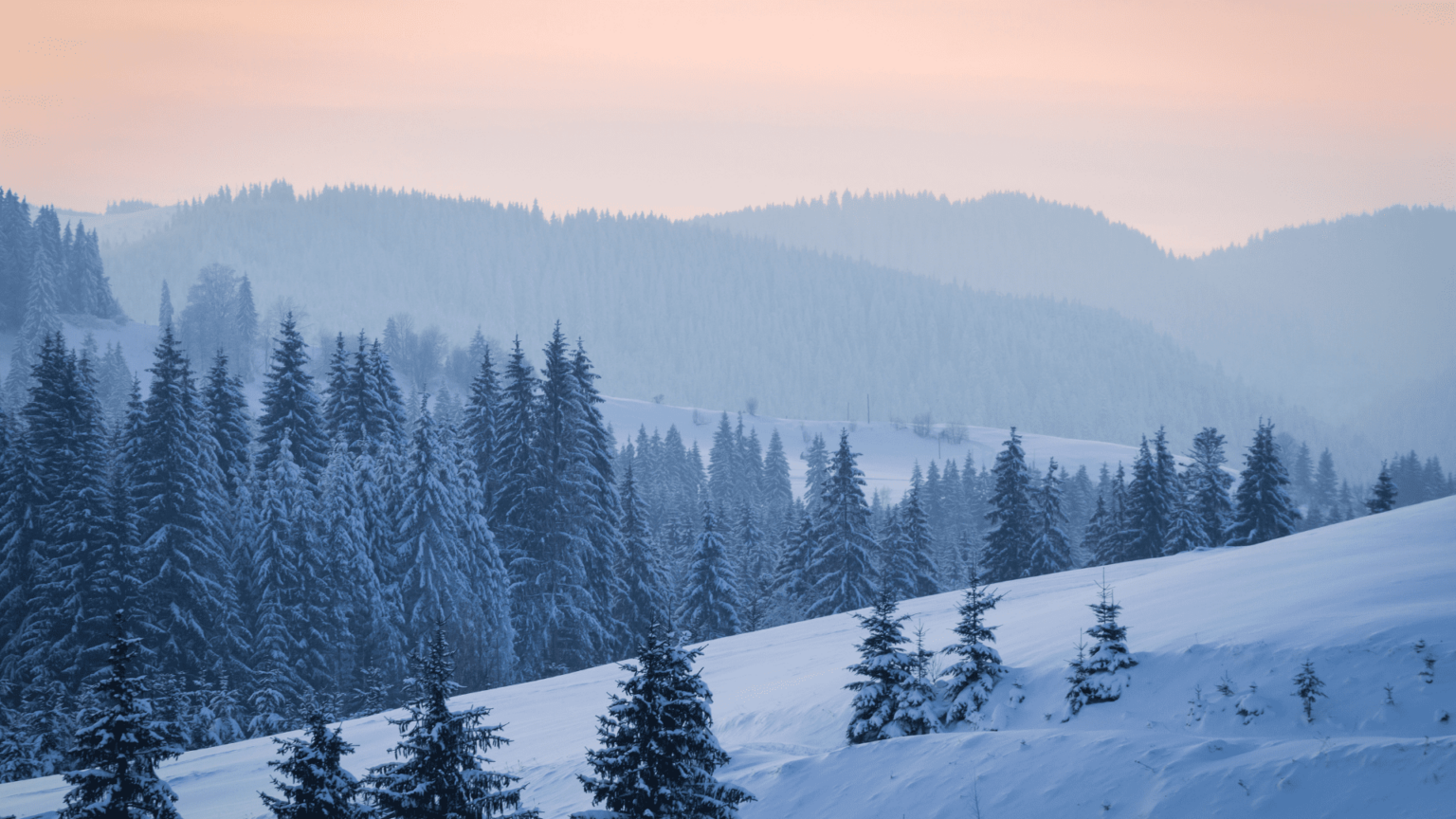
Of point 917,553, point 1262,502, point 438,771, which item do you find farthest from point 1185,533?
point 438,771

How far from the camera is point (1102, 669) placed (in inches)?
551

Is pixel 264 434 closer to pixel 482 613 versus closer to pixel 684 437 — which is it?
pixel 482 613

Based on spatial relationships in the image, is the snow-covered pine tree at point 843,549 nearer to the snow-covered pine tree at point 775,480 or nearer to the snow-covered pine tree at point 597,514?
the snow-covered pine tree at point 597,514

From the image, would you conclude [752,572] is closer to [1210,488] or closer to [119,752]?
[1210,488]

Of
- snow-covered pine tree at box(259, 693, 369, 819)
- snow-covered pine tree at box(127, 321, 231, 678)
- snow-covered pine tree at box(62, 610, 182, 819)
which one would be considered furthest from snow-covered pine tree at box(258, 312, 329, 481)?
snow-covered pine tree at box(259, 693, 369, 819)

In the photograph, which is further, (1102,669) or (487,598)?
(487,598)

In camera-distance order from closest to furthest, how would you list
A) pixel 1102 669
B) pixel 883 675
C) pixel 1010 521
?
pixel 1102 669 < pixel 883 675 < pixel 1010 521

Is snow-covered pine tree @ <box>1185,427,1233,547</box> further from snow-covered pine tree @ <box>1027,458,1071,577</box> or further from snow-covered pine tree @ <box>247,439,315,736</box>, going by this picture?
snow-covered pine tree @ <box>247,439,315,736</box>

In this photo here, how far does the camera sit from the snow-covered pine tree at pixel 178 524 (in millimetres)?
31141

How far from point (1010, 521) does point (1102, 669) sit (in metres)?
29.8

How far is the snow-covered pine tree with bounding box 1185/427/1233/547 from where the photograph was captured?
45062mm

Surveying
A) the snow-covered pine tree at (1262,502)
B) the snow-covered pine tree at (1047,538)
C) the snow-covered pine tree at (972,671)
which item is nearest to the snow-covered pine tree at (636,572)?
the snow-covered pine tree at (1047,538)

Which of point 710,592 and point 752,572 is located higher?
point 752,572

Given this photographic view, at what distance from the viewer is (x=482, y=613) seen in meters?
35.1
